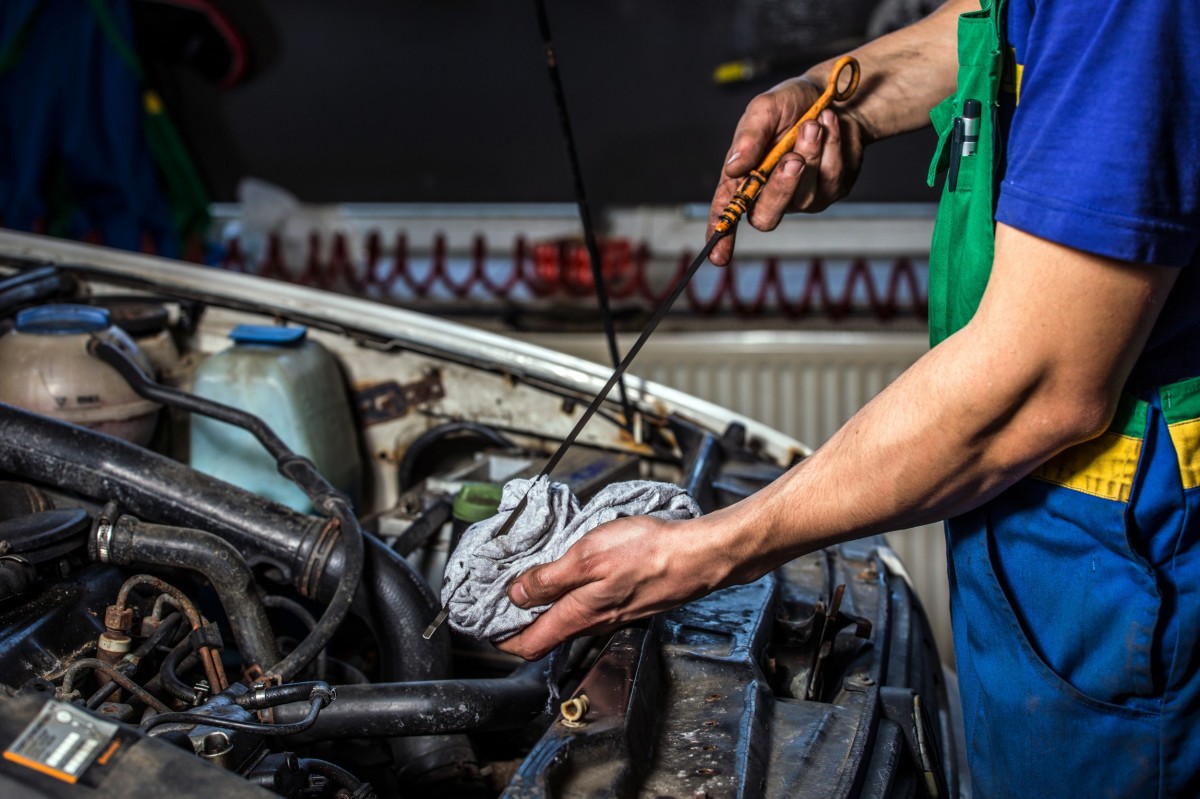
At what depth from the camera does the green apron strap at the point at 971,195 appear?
0.90 metres

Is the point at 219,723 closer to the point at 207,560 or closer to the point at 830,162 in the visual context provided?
the point at 207,560

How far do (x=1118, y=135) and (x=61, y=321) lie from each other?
1.41 metres

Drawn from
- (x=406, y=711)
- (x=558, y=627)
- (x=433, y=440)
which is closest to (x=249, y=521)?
(x=406, y=711)

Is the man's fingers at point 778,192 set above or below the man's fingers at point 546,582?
above

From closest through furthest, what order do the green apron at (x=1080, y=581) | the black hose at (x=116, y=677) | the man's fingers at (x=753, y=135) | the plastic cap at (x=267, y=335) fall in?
the green apron at (x=1080, y=581) → the black hose at (x=116, y=677) → the man's fingers at (x=753, y=135) → the plastic cap at (x=267, y=335)

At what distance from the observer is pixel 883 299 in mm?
3805

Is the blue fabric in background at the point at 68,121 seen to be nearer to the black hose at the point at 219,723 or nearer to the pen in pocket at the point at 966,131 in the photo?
the black hose at the point at 219,723

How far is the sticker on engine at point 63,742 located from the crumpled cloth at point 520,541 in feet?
1.04

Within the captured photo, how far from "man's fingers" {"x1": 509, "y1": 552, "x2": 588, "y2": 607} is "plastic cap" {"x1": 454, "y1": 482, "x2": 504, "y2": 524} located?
359mm

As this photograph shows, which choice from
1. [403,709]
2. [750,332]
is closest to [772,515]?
[403,709]

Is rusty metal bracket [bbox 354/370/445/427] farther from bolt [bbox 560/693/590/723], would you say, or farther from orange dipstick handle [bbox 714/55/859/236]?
bolt [bbox 560/693/590/723]

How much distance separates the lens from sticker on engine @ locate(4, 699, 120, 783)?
2.43 ft

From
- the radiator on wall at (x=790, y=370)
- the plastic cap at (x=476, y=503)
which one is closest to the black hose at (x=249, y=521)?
the plastic cap at (x=476, y=503)

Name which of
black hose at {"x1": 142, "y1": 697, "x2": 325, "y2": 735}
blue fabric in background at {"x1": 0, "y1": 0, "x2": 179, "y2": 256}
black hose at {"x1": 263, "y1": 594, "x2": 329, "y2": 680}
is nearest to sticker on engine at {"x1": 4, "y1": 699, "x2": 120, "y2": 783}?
black hose at {"x1": 142, "y1": 697, "x2": 325, "y2": 735}
